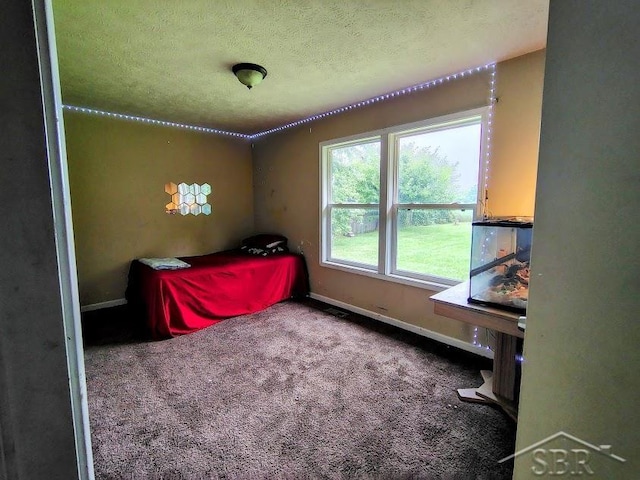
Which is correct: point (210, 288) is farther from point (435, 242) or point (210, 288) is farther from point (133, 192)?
point (435, 242)

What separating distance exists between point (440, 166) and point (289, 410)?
2.38 metres

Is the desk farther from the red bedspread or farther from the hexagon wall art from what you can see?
the hexagon wall art

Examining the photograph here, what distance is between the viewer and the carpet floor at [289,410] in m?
1.49

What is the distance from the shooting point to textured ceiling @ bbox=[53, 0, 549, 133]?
1.63m

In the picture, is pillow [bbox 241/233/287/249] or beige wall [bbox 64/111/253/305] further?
pillow [bbox 241/233/287/249]

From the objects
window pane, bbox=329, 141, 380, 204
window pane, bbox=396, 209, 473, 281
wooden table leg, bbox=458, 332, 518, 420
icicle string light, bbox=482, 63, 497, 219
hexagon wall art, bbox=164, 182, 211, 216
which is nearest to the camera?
wooden table leg, bbox=458, 332, 518, 420

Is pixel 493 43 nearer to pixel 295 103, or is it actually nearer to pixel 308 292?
pixel 295 103

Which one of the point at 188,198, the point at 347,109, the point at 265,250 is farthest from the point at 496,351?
the point at 188,198

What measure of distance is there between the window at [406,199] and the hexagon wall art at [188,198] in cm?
180

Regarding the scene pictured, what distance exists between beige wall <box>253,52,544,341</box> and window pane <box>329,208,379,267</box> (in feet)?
0.74

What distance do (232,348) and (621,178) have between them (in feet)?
8.99

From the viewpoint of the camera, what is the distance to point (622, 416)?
56 cm

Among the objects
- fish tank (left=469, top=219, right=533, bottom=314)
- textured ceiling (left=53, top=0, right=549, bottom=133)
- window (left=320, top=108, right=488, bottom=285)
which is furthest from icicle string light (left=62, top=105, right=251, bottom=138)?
fish tank (left=469, top=219, right=533, bottom=314)

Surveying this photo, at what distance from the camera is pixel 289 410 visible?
1866mm
